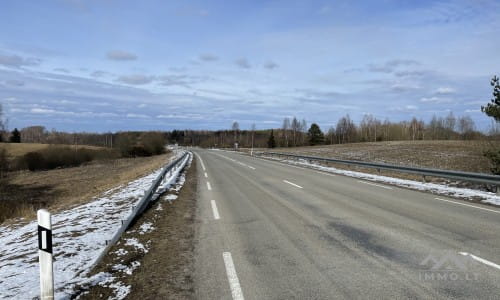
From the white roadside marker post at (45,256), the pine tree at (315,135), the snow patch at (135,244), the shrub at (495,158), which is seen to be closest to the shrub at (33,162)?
the snow patch at (135,244)

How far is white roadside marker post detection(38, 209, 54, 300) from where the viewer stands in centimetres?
384

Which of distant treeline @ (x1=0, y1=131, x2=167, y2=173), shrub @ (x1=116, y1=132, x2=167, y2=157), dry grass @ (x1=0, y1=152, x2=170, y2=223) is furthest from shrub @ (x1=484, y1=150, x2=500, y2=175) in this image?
shrub @ (x1=116, y1=132, x2=167, y2=157)

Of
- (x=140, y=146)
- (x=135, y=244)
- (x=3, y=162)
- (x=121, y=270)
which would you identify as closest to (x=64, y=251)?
(x=135, y=244)

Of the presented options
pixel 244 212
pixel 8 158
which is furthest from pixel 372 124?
pixel 244 212

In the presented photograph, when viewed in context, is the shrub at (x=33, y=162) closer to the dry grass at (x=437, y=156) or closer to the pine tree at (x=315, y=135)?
the dry grass at (x=437, y=156)

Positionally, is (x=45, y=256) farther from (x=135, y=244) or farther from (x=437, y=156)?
(x=437, y=156)

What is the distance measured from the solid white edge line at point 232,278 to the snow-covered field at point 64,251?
1994 mm

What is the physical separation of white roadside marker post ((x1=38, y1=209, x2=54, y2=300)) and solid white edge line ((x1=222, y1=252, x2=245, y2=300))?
2069 mm

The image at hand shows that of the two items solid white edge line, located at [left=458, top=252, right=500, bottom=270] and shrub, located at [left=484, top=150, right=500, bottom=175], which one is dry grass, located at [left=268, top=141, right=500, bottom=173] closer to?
shrub, located at [left=484, top=150, right=500, bottom=175]

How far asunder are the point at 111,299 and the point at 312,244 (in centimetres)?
359

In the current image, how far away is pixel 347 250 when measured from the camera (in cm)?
611

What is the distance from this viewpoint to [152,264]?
18.3 feet

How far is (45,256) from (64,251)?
2632mm

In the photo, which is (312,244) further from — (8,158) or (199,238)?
(8,158)
